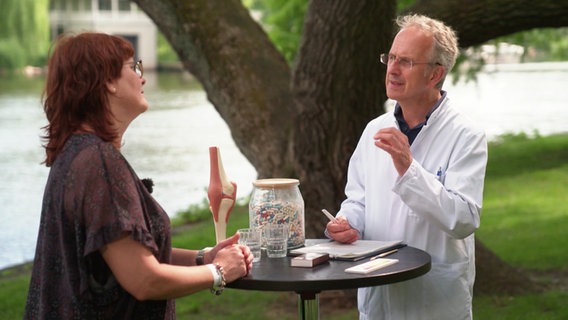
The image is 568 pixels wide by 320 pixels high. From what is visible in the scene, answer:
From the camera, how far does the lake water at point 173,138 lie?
47.8ft

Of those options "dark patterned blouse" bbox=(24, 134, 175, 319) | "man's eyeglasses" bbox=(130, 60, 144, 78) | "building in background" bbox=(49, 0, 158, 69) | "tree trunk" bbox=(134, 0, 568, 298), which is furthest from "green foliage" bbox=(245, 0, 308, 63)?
"building in background" bbox=(49, 0, 158, 69)

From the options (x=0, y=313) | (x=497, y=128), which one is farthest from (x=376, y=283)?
(x=497, y=128)

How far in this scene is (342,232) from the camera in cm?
400

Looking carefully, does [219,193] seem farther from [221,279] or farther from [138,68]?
[138,68]

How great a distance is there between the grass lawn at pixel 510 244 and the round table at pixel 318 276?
130 inches

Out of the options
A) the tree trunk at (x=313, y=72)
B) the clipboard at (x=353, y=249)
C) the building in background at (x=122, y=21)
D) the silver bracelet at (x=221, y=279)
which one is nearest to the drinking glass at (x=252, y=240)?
the clipboard at (x=353, y=249)

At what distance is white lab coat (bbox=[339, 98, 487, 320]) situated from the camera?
143 inches

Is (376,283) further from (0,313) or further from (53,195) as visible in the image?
(0,313)

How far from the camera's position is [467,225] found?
368 centimetres

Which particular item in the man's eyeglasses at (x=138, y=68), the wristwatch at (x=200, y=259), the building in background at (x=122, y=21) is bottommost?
the building in background at (x=122, y=21)

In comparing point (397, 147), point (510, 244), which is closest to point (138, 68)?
point (397, 147)

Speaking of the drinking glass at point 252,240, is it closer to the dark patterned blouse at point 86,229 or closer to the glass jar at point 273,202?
the glass jar at point 273,202

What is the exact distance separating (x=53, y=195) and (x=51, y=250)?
0.58 feet

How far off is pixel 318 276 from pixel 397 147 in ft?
1.98
